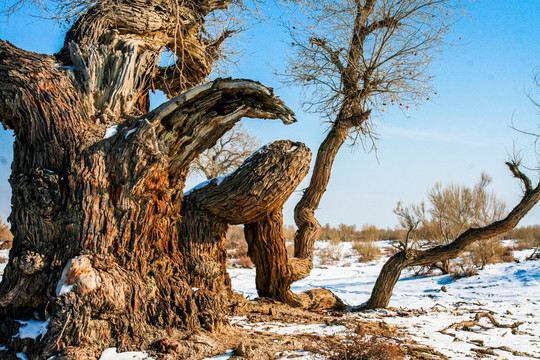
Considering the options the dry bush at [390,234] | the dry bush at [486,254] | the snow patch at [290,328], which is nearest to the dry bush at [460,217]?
the dry bush at [486,254]

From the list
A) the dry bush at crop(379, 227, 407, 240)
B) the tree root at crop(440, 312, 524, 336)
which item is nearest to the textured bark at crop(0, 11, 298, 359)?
the tree root at crop(440, 312, 524, 336)

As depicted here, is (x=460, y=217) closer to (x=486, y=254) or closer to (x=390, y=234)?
(x=486, y=254)

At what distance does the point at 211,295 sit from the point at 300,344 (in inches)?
38.3

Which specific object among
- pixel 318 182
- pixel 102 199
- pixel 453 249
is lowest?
pixel 453 249

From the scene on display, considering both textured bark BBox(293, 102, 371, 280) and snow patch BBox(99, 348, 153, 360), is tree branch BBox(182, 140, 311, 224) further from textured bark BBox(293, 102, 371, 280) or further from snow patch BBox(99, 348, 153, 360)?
textured bark BBox(293, 102, 371, 280)

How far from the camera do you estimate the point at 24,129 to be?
3725 millimetres

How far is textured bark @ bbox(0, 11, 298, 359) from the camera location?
3227mm

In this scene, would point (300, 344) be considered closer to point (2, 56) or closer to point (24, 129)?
point (24, 129)

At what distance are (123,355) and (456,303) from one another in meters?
6.66

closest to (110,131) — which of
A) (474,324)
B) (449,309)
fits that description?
(474,324)

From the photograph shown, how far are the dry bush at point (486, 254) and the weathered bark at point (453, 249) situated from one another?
20.9ft

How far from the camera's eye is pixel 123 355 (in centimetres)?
309

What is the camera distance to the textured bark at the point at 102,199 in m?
3.23

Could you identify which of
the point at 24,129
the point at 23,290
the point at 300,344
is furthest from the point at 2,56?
the point at 300,344
